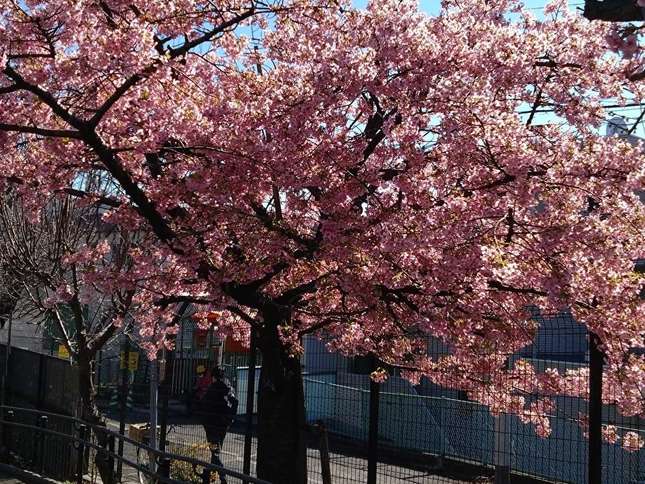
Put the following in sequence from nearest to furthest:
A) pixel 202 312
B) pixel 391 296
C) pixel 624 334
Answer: pixel 624 334 < pixel 391 296 < pixel 202 312

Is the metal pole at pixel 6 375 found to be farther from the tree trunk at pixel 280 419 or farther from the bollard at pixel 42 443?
the tree trunk at pixel 280 419

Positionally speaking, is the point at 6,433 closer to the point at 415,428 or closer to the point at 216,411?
the point at 216,411

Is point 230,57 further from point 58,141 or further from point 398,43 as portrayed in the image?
point 398,43

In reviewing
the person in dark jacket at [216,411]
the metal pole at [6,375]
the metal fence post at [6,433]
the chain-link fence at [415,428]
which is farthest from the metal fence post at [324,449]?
the metal pole at [6,375]

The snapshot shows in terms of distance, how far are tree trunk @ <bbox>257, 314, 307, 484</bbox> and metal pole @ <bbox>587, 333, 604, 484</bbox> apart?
10.4ft

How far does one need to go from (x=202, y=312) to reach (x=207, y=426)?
73.8 inches

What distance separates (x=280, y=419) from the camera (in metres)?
8.44

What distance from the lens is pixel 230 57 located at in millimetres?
8422

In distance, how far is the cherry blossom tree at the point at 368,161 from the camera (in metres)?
6.29

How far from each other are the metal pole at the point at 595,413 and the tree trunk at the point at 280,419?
10.4 ft

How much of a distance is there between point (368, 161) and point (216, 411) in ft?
20.8

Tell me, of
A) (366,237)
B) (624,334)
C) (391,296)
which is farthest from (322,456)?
(624,334)

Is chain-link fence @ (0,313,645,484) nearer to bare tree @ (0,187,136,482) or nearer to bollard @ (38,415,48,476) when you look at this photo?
bare tree @ (0,187,136,482)

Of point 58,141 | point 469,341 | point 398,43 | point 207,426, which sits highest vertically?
point 398,43
